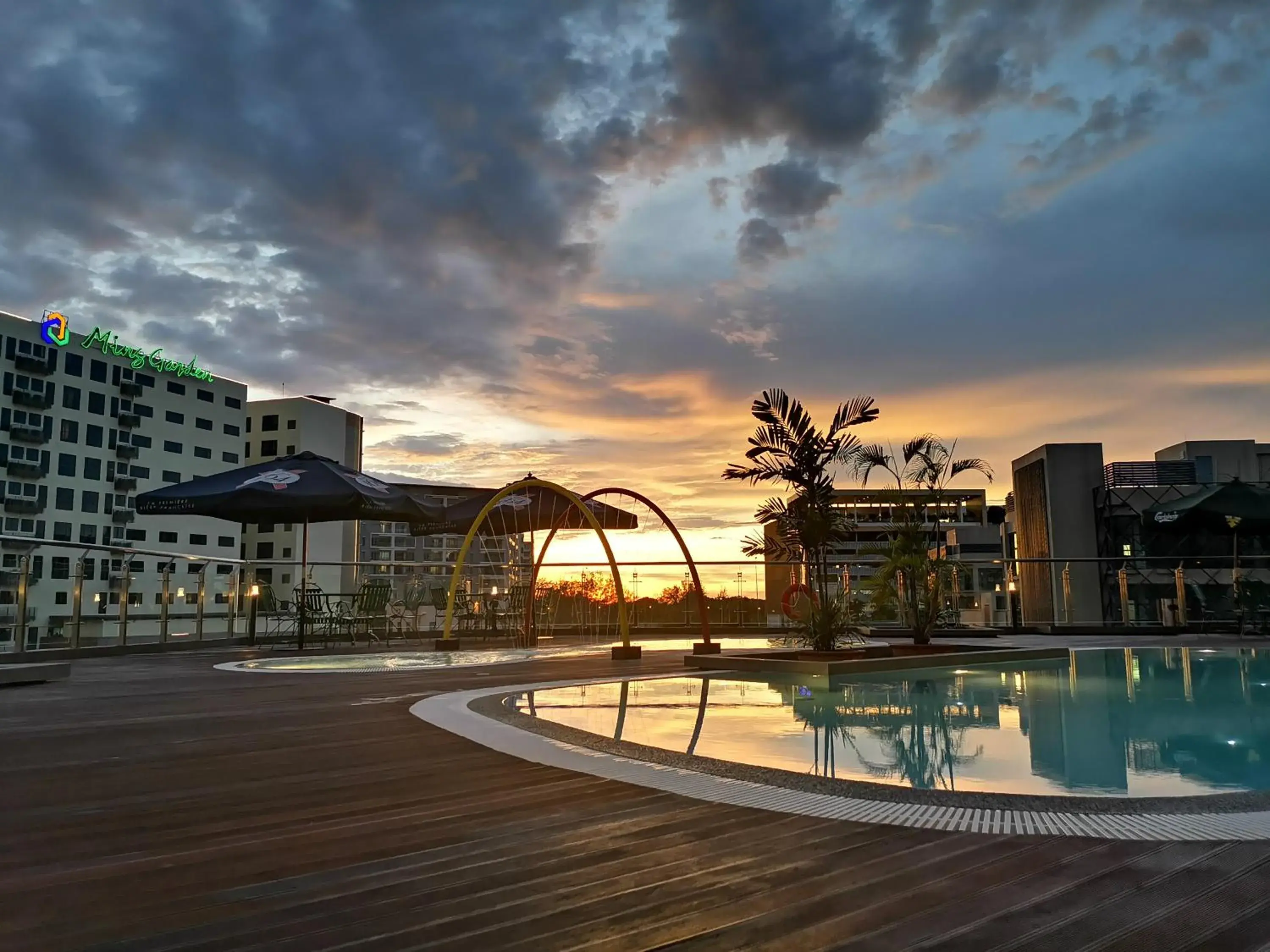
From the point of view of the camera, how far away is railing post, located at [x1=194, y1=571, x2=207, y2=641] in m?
12.3

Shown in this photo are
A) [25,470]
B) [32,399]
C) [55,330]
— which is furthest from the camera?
[55,330]

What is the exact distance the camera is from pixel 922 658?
9523mm

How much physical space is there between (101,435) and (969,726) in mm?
58573

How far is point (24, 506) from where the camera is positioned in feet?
148

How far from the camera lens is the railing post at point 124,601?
1105 cm

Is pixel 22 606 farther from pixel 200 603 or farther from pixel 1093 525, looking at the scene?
pixel 1093 525

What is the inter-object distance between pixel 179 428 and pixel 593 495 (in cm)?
5467

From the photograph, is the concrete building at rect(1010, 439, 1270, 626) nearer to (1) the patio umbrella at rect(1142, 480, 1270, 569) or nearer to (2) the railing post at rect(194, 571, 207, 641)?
(1) the patio umbrella at rect(1142, 480, 1270, 569)

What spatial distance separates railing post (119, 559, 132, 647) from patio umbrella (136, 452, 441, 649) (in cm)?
80

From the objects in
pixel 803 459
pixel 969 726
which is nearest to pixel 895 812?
pixel 969 726

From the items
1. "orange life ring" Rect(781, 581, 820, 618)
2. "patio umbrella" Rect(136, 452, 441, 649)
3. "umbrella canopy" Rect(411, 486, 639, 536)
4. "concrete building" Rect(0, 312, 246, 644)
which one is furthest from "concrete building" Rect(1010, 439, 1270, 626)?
"concrete building" Rect(0, 312, 246, 644)

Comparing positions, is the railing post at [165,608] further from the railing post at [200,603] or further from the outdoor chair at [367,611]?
the outdoor chair at [367,611]

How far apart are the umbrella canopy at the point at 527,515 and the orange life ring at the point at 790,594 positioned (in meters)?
3.55

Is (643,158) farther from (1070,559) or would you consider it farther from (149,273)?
(149,273)
